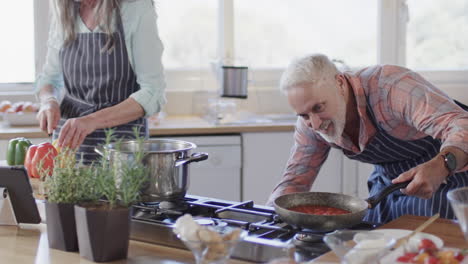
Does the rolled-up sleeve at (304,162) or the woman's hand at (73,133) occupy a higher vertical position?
the woman's hand at (73,133)

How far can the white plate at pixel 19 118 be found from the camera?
11.9 feet

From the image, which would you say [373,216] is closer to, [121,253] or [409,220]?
[409,220]

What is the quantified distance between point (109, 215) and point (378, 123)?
963mm

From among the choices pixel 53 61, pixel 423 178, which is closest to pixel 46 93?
pixel 53 61

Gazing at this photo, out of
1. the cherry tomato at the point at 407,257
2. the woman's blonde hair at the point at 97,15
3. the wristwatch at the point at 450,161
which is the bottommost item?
the cherry tomato at the point at 407,257

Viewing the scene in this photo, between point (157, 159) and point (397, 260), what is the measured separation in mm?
656

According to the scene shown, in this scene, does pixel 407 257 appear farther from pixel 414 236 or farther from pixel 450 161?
pixel 450 161

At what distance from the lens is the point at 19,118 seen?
3.64 meters

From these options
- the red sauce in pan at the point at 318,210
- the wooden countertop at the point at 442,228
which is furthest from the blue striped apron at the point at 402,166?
the red sauce in pan at the point at 318,210

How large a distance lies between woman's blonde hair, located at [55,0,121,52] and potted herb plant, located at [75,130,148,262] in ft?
3.27

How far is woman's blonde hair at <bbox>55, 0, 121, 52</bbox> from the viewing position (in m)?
2.46

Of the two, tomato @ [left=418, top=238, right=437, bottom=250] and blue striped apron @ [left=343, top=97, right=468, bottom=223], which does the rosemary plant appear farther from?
blue striped apron @ [left=343, top=97, right=468, bottom=223]

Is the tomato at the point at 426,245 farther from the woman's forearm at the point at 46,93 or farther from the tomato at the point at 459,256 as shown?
the woman's forearm at the point at 46,93

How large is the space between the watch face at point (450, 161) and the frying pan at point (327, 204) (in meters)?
0.12
